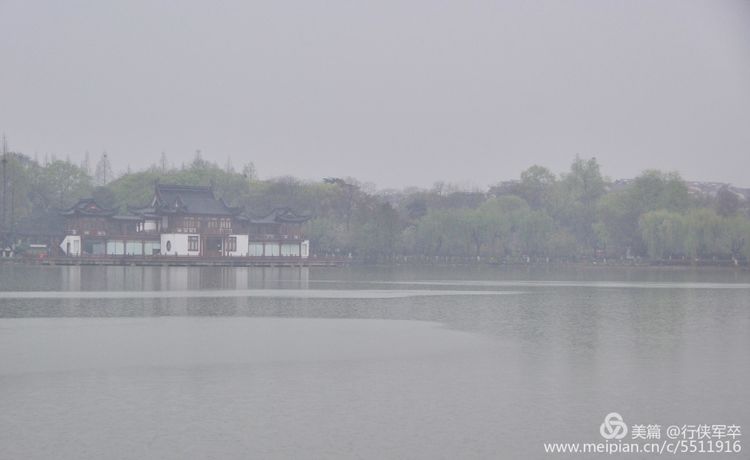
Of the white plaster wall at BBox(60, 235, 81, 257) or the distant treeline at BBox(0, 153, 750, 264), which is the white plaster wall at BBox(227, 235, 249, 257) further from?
the white plaster wall at BBox(60, 235, 81, 257)

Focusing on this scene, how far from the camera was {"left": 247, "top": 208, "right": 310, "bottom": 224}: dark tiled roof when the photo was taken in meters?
74.2

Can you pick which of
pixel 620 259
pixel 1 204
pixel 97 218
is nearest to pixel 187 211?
pixel 97 218

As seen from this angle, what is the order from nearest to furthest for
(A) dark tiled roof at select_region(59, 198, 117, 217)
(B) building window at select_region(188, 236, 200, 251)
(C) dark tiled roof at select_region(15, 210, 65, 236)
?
(A) dark tiled roof at select_region(59, 198, 117, 217)
(B) building window at select_region(188, 236, 200, 251)
(C) dark tiled roof at select_region(15, 210, 65, 236)

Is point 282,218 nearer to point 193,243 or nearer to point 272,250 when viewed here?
point 272,250

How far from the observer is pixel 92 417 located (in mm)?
10852

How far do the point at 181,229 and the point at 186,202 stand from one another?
302 cm

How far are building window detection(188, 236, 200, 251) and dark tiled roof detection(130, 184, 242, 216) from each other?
2.03 metres

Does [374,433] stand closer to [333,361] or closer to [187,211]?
[333,361]

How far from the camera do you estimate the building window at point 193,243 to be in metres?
70.8

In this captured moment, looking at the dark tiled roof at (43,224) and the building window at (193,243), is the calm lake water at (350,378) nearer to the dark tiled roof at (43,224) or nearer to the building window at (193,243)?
the building window at (193,243)

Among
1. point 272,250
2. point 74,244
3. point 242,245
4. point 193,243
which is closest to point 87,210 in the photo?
point 74,244

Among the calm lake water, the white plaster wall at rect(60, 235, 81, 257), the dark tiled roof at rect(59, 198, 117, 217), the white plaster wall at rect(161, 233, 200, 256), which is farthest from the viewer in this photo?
the white plaster wall at rect(161, 233, 200, 256)

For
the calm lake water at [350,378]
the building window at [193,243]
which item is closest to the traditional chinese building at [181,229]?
the building window at [193,243]

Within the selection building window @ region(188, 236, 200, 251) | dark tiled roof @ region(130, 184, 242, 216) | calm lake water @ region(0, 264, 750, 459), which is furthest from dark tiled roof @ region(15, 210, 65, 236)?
calm lake water @ region(0, 264, 750, 459)
